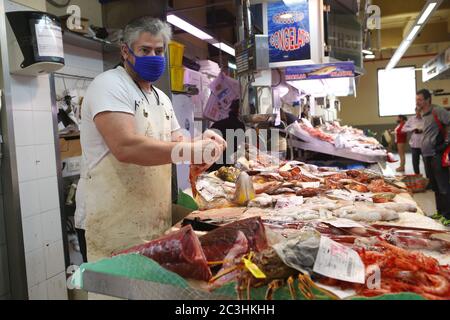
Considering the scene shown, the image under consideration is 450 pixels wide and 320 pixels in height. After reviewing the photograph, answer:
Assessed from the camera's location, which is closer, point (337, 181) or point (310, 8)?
point (337, 181)

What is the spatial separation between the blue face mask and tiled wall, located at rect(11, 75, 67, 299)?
3.97 ft

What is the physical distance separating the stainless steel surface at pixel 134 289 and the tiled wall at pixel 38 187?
203 centimetres

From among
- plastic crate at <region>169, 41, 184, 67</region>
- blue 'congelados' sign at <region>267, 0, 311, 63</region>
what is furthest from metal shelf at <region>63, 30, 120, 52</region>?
blue 'congelados' sign at <region>267, 0, 311, 63</region>

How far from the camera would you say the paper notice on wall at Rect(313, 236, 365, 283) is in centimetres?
132

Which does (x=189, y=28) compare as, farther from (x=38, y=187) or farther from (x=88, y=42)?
(x=38, y=187)

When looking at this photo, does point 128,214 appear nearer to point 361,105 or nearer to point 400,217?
point 400,217

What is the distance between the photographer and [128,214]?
7.65 feet

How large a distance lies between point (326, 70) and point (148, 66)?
3.12 metres

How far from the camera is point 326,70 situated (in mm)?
5008

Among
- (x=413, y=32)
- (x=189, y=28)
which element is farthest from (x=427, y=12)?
A: (x=189, y=28)

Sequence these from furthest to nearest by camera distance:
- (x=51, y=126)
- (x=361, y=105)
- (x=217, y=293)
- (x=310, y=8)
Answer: (x=361, y=105) → (x=310, y=8) → (x=51, y=126) → (x=217, y=293)

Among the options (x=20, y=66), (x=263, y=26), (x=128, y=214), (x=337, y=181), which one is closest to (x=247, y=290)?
(x=128, y=214)

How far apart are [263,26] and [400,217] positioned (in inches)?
132

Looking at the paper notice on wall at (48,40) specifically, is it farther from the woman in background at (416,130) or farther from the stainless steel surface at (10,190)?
the woman in background at (416,130)
